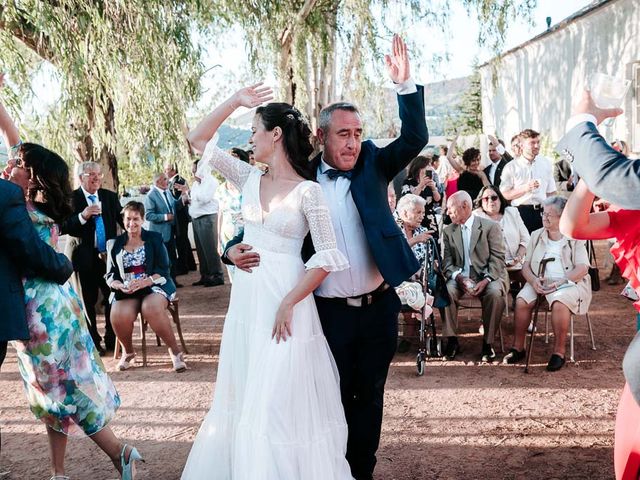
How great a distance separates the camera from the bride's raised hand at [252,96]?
128 inches

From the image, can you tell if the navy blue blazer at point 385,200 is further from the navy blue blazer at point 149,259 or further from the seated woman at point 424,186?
the seated woman at point 424,186

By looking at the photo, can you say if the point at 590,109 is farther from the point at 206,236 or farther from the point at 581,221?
the point at 206,236

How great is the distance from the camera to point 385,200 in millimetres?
3441

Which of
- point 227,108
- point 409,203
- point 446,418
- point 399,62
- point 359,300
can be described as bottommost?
point 446,418

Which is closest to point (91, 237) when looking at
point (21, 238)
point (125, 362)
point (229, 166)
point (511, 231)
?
Result: point (125, 362)

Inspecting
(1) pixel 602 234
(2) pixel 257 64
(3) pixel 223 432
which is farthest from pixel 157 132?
(1) pixel 602 234

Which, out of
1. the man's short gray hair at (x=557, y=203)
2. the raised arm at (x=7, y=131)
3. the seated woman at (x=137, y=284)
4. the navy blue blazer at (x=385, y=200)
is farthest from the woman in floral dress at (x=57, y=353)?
the man's short gray hair at (x=557, y=203)

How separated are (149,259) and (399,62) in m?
4.16

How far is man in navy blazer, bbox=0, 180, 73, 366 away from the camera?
3143 mm

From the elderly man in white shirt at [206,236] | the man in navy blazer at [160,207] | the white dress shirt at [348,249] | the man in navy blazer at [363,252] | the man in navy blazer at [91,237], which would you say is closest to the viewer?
the man in navy blazer at [363,252]

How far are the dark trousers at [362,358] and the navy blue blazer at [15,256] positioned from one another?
151 cm

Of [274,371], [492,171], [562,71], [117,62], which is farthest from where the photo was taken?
[562,71]

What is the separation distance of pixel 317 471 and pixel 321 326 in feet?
2.44

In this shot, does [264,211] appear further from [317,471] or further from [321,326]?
[317,471]
